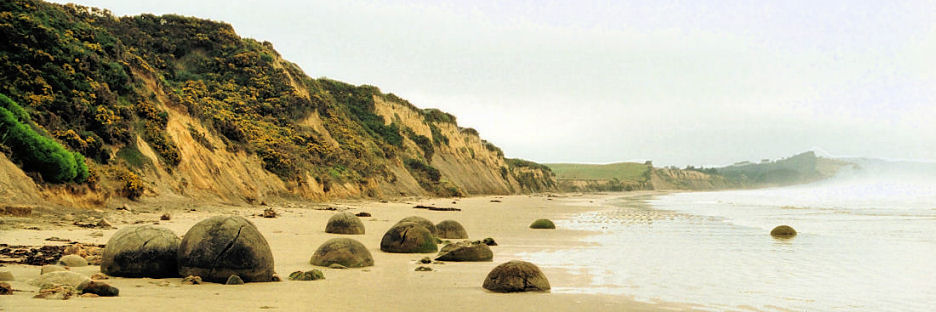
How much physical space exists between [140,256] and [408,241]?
16.9ft

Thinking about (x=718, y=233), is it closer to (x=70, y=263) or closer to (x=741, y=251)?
(x=741, y=251)

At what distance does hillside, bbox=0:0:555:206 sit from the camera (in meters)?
19.1

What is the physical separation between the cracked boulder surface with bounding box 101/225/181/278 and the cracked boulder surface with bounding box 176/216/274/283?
10.3 inches

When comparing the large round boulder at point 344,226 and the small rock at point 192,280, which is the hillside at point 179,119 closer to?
the large round boulder at point 344,226

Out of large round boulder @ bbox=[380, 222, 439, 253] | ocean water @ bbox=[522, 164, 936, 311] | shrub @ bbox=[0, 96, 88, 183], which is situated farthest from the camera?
shrub @ bbox=[0, 96, 88, 183]

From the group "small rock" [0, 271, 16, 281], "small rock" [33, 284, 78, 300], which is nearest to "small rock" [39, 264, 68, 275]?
"small rock" [0, 271, 16, 281]

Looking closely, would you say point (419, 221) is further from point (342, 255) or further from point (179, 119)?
point (179, 119)

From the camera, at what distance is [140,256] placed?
7434mm

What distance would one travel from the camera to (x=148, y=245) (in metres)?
7.55

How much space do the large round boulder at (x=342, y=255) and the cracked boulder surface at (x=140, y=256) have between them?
2227 mm

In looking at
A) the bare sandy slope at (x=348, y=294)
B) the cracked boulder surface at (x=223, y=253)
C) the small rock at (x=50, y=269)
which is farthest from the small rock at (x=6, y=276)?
the cracked boulder surface at (x=223, y=253)

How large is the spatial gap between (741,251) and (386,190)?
35895 millimetres

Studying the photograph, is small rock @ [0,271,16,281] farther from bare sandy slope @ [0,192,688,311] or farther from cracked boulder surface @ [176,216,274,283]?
cracked boulder surface @ [176,216,274,283]

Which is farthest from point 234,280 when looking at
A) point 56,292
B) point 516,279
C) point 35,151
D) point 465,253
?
point 35,151
